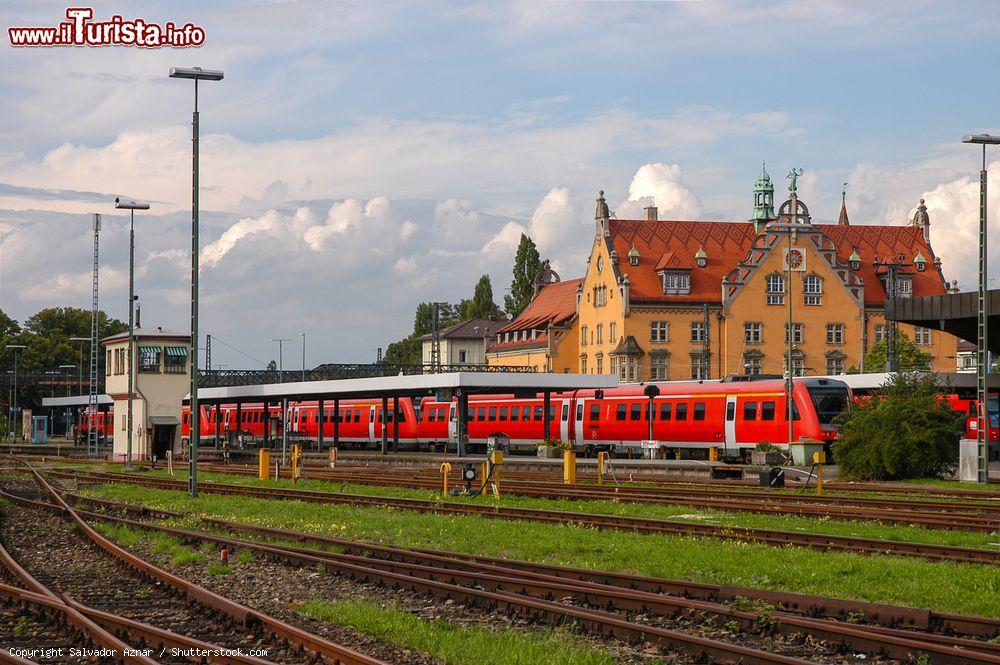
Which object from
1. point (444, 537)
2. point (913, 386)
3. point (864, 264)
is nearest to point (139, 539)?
point (444, 537)

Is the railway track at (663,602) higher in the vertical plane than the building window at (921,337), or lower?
lower

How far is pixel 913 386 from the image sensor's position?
39.3m

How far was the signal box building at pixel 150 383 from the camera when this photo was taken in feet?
193

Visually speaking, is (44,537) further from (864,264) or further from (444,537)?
(864,264)

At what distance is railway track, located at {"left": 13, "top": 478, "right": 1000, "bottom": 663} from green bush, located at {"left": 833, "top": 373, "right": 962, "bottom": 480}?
2226 cm

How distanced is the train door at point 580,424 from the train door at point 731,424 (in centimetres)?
979

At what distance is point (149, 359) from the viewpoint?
5922 cm

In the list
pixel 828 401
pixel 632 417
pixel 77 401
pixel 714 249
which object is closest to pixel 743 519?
pixel 828 401

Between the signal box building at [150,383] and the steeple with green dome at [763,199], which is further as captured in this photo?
the steeple with green dome at [763,199]

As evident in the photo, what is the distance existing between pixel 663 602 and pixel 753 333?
91500mm

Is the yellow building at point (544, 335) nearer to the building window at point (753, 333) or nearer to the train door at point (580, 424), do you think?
the building window at point (753, 333)

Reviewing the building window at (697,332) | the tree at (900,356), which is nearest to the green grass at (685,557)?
the tree at (900,356)

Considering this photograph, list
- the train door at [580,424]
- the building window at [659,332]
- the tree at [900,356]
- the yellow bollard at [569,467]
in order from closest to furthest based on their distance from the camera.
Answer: the yellow bollard at [569,467] < the train door at [580,424] < the tree at [900,356] < the building window at [659,332]

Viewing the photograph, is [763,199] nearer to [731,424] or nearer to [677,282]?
[677,282]
